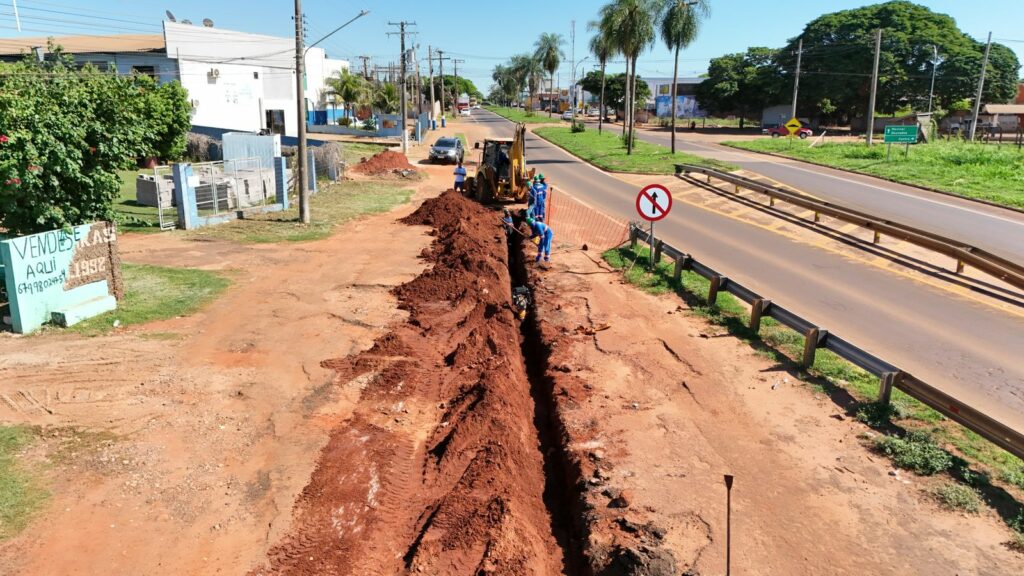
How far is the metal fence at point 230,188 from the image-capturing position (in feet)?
77.0

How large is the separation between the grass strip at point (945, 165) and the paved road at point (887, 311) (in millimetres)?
12965

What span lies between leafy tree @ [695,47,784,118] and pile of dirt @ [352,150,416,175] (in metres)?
48.5

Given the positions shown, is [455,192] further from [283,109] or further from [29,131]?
[283,109]

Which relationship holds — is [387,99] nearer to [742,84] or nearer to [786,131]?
[742,84]

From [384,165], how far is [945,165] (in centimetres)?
2926

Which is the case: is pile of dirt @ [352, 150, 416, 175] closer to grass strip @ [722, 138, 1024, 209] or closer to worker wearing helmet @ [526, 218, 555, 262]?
worker wearing helmet @ [526, 218, 555, 262]

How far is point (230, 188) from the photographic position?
79.9 ft

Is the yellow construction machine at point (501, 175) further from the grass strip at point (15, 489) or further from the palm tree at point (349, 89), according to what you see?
the palm tree at point (349, 89)

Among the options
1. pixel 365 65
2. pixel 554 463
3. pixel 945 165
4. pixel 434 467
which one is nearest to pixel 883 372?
pixel 554 463

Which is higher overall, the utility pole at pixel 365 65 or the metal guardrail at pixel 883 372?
the utility pole at pixel 365 65

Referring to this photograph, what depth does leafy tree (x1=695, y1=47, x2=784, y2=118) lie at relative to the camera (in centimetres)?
→ 7494

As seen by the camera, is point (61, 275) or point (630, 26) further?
point (630, 26)

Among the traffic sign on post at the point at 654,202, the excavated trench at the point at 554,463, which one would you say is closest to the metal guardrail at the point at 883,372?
the traffic sign on post at the point at 654,202

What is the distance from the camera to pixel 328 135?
67.1 metres
